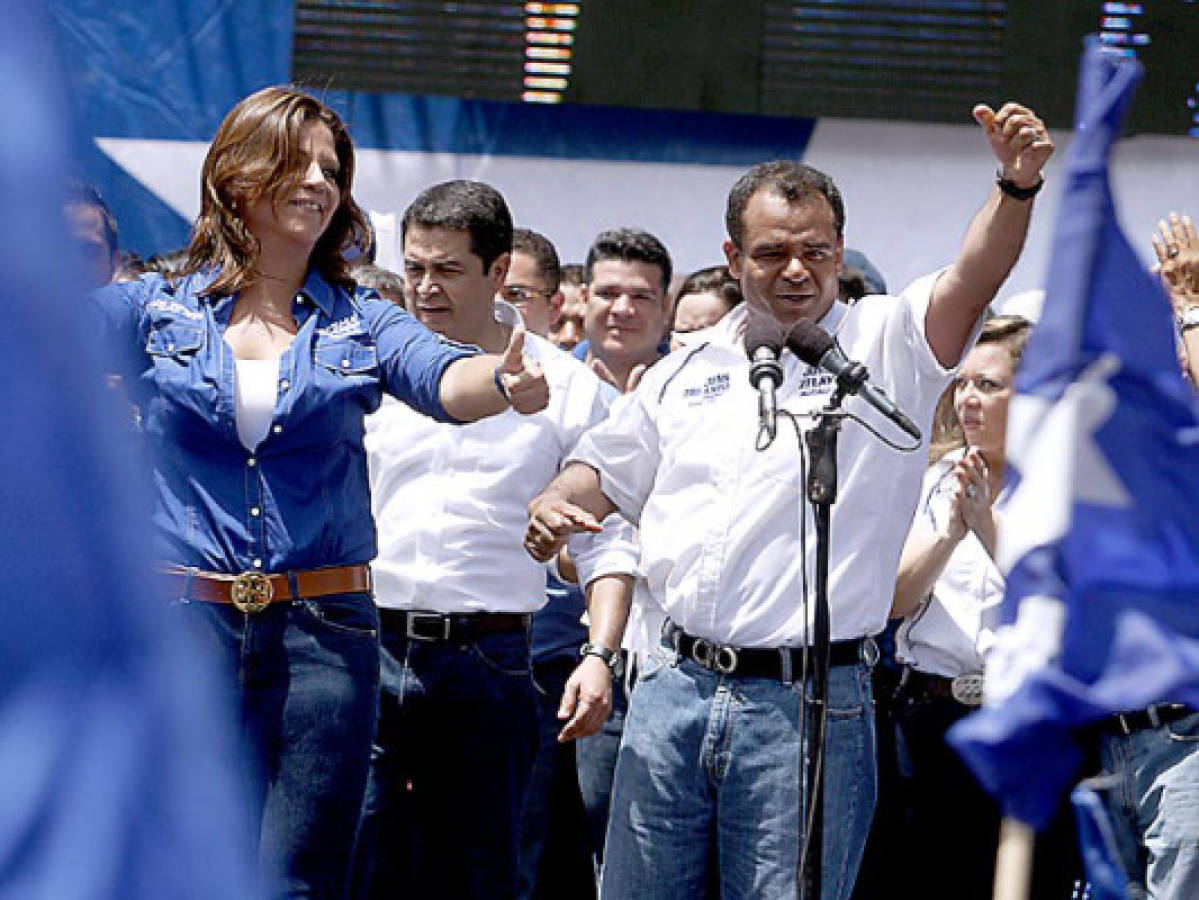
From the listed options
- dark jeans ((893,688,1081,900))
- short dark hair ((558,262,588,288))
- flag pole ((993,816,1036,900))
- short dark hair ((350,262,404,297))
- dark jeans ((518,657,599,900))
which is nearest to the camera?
flag pole ((993,816,1036,900))

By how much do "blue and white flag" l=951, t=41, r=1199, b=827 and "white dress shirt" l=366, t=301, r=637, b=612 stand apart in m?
3.35

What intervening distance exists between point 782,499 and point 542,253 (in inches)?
127

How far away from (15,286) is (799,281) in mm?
3472

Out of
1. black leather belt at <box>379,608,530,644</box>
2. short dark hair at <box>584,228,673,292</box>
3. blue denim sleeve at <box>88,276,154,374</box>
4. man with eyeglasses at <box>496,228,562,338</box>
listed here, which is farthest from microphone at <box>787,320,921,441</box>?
short dark hair at <box>584,228,673,292</box>

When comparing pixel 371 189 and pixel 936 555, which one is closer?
pixel 936 555

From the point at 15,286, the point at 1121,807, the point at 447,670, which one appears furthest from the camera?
the point at 447,670

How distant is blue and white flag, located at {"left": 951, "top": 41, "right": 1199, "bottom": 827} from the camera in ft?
7.52

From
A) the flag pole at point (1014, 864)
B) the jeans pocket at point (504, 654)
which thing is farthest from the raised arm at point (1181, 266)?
the flag pole at point (1014, 864)

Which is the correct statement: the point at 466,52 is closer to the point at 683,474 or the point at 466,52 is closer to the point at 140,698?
the point at 683,474

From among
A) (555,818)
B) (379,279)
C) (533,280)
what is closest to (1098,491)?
(555,818)

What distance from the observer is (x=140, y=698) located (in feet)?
4.93

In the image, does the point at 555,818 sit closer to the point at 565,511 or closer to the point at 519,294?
the point at 519,294

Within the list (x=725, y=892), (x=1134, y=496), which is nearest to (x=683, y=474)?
(x=725, y=892)

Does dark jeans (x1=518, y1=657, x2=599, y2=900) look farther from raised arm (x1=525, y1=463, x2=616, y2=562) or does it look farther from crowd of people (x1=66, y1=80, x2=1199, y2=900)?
raised arm (x1=525, y1=463, x2=616, y2=562)
